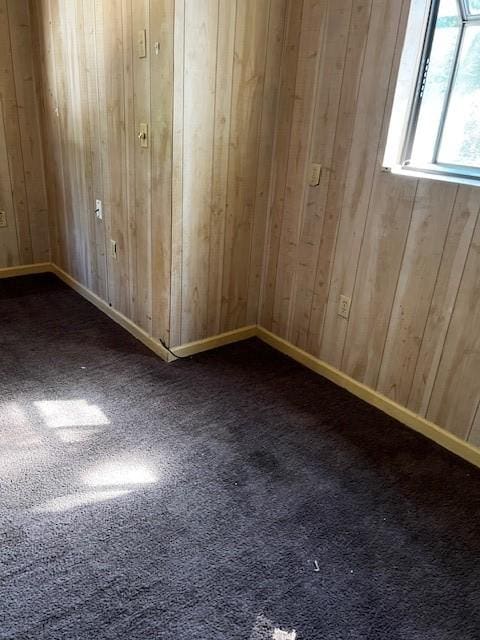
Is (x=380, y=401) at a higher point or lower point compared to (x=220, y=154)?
lower

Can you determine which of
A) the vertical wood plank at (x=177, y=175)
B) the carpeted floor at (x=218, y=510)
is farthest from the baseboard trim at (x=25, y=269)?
the vertical wood plank at (x=177, y=175)

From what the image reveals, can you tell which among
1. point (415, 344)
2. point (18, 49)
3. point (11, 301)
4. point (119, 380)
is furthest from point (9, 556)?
point (18, 49)

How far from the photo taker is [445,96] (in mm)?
2016

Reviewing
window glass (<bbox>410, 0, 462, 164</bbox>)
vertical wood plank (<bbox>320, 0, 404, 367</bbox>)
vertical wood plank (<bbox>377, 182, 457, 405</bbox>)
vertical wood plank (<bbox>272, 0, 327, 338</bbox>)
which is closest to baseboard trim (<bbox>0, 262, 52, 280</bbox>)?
vertical wood plank (<bbox>272, 0, 327, 338</bbox>)

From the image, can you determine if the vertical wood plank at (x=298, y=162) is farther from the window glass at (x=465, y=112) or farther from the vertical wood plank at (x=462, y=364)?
the vertical wood plank at (x=462, y=364)

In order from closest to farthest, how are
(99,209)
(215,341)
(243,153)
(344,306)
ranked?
(344,306) → (243,153) → (215,341) → (99,209)

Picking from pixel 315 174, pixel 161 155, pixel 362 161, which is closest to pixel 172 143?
pixel 161 155

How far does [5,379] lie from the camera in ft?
7.96

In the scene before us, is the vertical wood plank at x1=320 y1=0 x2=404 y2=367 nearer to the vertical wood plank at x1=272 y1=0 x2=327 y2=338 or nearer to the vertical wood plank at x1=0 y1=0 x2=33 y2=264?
the vertical wood plank at x1=272 y1=0 x2=327 y2=338

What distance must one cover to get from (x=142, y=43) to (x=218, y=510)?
2.10 metres

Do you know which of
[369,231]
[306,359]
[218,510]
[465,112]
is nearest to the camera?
[218,510]

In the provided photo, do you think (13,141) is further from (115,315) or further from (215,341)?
(215,341)

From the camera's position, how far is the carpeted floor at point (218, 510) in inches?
54.2

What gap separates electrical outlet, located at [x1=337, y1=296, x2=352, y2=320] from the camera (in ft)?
7.94
